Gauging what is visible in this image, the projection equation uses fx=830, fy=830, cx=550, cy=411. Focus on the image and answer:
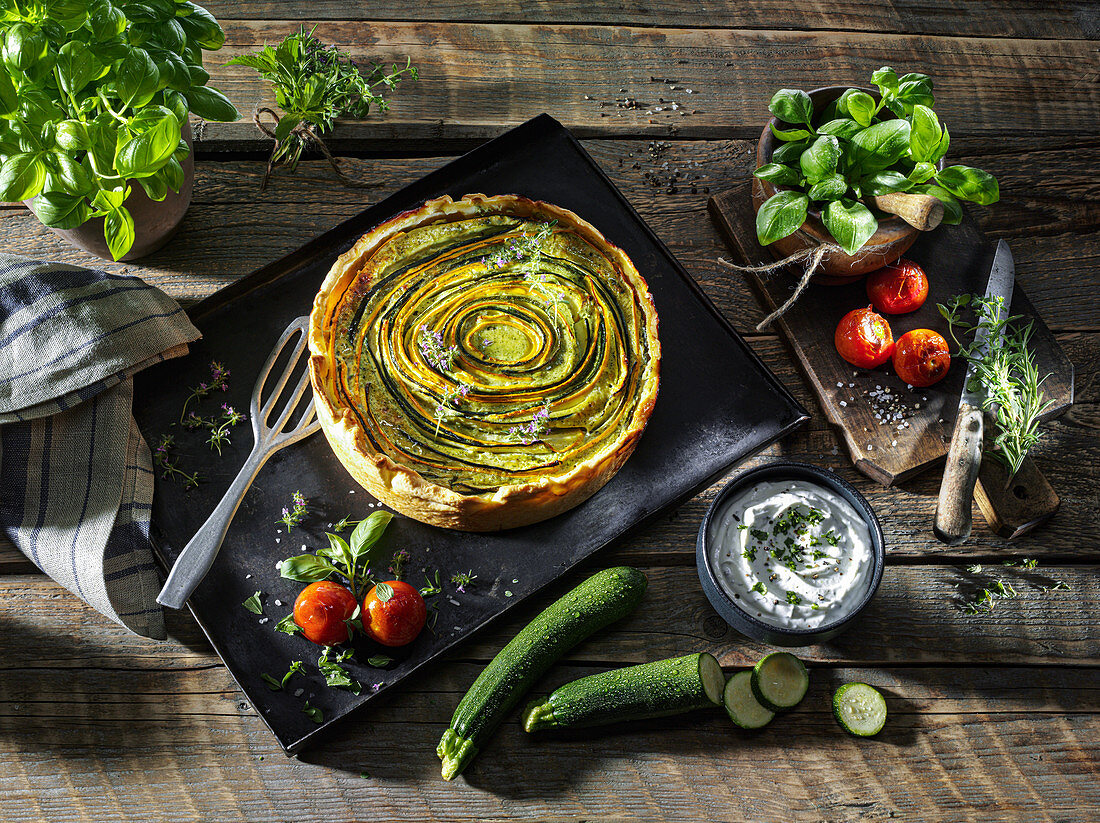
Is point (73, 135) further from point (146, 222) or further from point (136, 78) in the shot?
point (146, 222)

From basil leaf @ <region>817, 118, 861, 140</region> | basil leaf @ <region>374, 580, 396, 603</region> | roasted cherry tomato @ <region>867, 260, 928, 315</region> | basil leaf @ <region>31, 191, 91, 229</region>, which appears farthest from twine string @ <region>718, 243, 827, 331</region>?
basil leaf @ <region>31, 191, 91, 229</region>

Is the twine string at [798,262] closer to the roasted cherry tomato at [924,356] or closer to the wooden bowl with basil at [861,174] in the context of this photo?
the wooden bowl with basil at [861,174]

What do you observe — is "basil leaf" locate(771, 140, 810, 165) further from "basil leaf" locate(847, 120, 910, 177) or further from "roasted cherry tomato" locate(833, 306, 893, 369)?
"roasted cherry tomato" locate(833, 306, 893, 369)

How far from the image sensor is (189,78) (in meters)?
2.51

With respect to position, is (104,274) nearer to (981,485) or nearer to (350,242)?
(350,242)

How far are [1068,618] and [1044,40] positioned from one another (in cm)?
270

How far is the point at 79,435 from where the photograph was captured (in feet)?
9.20

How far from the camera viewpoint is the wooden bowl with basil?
271 cm

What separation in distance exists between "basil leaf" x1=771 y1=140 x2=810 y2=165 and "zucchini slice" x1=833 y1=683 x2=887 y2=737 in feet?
6.03

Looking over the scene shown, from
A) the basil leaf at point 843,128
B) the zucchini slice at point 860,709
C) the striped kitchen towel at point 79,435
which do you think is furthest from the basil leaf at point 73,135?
the zucchini slice at point 860,709

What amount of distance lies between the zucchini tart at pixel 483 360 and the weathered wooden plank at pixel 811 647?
1.42 feet

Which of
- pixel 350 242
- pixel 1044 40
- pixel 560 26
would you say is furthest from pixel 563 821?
pixel 1044 40

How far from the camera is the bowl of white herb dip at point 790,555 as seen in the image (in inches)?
105

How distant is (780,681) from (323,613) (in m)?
1.49
